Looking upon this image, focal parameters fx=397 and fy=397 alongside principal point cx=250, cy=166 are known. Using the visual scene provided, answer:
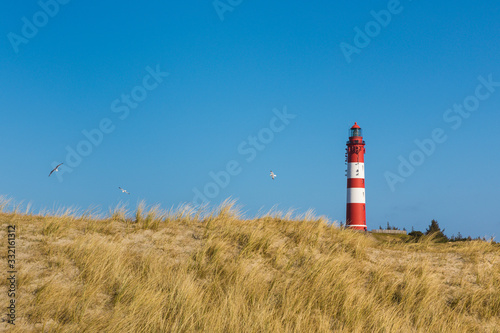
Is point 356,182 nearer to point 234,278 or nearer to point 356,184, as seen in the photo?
point 356,184

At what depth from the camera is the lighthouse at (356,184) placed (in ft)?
104

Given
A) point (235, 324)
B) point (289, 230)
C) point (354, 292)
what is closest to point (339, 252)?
point (289, 230)

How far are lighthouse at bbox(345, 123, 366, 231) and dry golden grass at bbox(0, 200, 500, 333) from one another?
66.7ft

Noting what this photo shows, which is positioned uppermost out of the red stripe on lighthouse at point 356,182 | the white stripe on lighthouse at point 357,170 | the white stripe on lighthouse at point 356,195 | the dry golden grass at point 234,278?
the white stripe on lighthouse at point 357,170

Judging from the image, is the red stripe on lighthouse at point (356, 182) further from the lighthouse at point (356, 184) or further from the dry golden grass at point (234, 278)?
the dry golden grass at point (234, 278)

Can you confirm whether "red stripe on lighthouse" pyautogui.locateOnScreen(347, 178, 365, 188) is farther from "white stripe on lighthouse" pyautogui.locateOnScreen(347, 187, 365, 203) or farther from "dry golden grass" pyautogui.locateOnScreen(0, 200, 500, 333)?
"dry golden grass" pyautogui.locateOnScreen(0, 200, 500, 333)

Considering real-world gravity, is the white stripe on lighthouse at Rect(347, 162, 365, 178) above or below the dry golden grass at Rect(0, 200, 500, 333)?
above

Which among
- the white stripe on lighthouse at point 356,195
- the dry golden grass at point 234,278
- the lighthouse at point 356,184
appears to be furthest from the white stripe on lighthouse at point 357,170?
the dry golden grass at point 234,278

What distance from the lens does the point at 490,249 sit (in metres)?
11.8

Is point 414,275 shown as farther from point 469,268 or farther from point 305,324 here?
point 305,324

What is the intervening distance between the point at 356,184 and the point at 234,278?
2569 centimetres

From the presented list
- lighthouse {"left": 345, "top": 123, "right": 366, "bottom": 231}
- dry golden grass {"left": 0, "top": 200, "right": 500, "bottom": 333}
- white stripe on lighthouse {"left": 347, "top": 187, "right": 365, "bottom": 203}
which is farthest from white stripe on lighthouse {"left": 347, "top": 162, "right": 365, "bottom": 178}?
dry golden grass {"left": 0, "top": 200, "right": 500, "bottom": 333}

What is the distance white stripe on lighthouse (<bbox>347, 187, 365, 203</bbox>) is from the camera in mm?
32094

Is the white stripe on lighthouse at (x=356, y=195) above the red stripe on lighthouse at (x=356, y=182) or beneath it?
beneath
